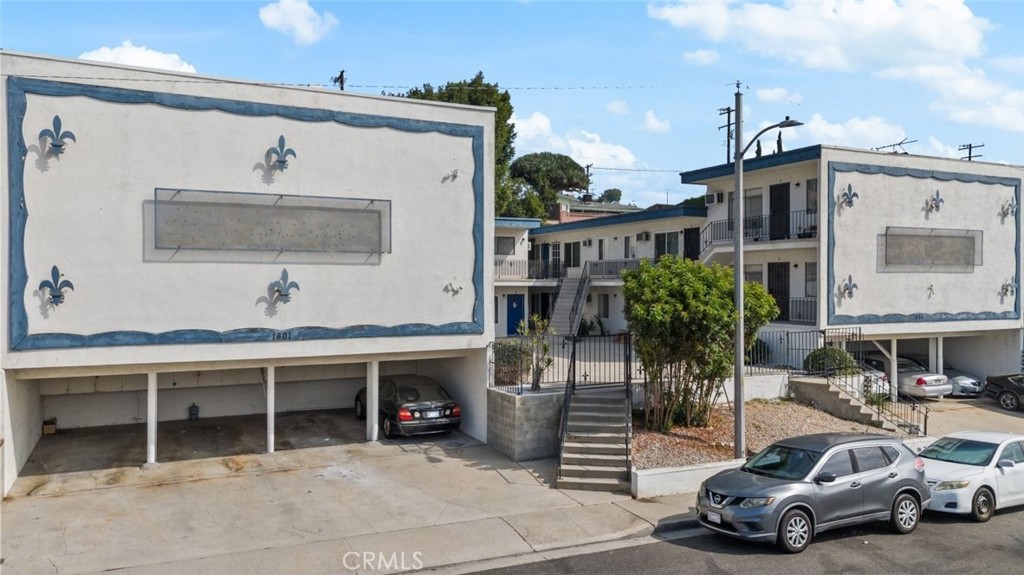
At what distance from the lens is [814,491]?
1138 cm

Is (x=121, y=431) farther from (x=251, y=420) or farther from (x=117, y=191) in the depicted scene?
(x=117, y=191)

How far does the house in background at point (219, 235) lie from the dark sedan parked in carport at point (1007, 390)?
56.7ft

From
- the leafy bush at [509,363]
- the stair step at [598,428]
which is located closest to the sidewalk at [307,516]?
the stair step at [598,428]

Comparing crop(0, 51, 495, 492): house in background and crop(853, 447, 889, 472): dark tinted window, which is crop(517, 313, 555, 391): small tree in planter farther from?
crop(853, 447, 889, 472): dark tinted window

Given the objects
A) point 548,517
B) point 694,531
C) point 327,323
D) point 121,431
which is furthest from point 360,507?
point 121,431

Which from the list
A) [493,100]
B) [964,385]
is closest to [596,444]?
[964,385]

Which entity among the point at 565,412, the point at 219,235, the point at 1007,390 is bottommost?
the point at 1007,390

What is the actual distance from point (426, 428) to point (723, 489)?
853 centimetres

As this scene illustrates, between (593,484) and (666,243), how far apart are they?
19.0m

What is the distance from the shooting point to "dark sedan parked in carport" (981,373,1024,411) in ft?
77.1

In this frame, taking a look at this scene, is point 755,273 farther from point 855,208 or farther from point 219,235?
point 219,235

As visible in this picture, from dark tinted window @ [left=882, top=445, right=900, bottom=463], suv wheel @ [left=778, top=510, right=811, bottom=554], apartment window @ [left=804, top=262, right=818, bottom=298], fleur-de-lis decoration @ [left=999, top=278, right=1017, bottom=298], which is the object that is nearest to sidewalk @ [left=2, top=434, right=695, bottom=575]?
suv wheel @ [left=778, top=510, right=811, bottom=554]

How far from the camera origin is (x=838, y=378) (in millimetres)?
20250

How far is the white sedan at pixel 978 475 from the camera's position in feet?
41.4
